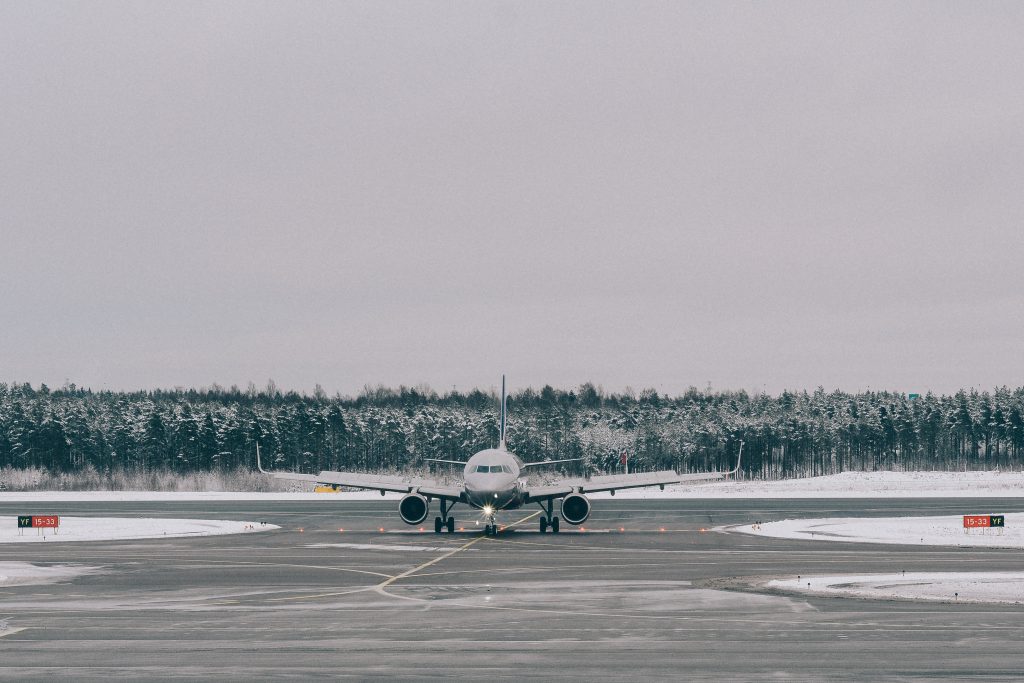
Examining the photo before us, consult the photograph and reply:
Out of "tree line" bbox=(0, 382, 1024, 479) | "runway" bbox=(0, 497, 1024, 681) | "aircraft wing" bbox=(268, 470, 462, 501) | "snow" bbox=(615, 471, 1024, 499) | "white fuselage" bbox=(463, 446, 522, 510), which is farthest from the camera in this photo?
"tree line" bbox=(0, 382, 1024, 479)

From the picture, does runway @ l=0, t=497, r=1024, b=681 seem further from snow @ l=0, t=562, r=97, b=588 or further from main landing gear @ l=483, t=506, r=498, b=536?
main landing gear @ l=483, t=506, r=498, b=536

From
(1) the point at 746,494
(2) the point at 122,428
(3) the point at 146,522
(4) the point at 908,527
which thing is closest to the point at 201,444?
(2) the point at 122,428

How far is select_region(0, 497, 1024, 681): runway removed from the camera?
65.2ft

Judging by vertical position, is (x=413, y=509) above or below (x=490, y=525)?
above

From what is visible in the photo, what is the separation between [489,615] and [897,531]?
31.6 meters

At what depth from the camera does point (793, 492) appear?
332ft

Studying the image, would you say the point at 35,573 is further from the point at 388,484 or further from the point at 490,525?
the point at 388,484

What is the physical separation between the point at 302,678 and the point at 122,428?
16676 cm

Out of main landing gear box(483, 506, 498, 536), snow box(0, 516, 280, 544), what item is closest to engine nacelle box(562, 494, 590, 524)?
main landing gear box(483, 506, 498, 536)

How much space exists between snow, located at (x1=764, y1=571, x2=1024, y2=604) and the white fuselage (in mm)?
21247

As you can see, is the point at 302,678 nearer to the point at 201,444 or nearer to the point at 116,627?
the point at 116,627

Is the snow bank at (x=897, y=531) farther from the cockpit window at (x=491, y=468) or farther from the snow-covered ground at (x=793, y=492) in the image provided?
the snow-covered ground at (x=793, y=492)

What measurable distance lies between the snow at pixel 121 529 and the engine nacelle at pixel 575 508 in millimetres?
14415

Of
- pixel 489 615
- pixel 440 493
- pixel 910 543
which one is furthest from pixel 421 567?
pixel 910 543
